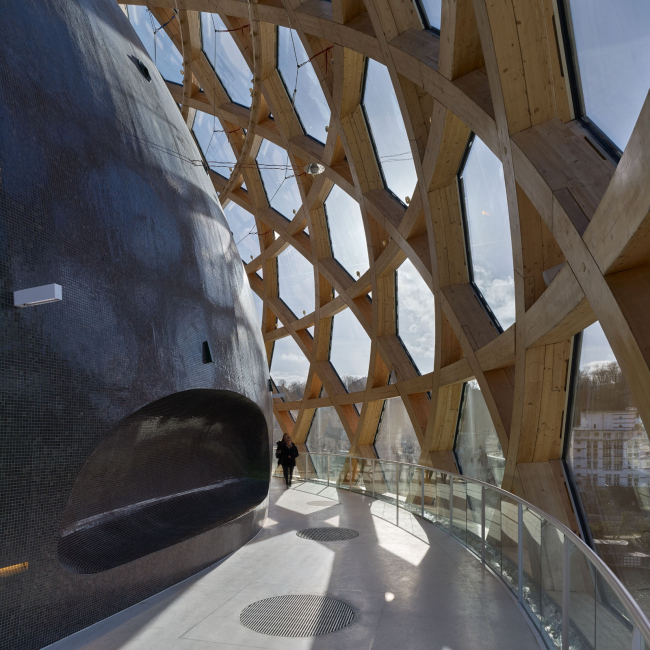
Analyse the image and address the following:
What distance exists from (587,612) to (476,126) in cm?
753

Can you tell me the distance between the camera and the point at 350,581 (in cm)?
716

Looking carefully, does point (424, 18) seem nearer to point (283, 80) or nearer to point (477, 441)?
point (477, 441)

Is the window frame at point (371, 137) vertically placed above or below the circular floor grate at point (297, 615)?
above

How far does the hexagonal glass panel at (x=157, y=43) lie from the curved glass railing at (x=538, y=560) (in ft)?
69.4

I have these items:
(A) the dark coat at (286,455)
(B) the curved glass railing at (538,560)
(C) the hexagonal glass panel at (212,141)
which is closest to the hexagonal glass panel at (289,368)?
(C) the hexagonal glass panel at (212,141)

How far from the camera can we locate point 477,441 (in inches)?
601

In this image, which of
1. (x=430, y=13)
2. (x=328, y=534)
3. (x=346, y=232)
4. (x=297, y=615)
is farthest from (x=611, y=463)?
(x=346, y=232)

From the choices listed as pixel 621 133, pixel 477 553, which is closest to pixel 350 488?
pixel 477 553

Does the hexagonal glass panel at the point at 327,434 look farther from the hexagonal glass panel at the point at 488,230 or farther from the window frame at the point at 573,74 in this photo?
the window frame at the point at 573,74

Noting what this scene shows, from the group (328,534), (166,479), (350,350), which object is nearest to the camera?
(166,479)

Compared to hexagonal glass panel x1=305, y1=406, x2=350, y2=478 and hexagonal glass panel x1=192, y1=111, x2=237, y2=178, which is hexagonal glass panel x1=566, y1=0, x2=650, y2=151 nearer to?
hexagonal glass panel x1=305, y1=406, x2=350, y2=478

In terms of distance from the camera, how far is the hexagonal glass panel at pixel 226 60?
2312cm

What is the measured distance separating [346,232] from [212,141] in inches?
431

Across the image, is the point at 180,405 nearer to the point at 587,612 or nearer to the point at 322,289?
the point at 587,612
